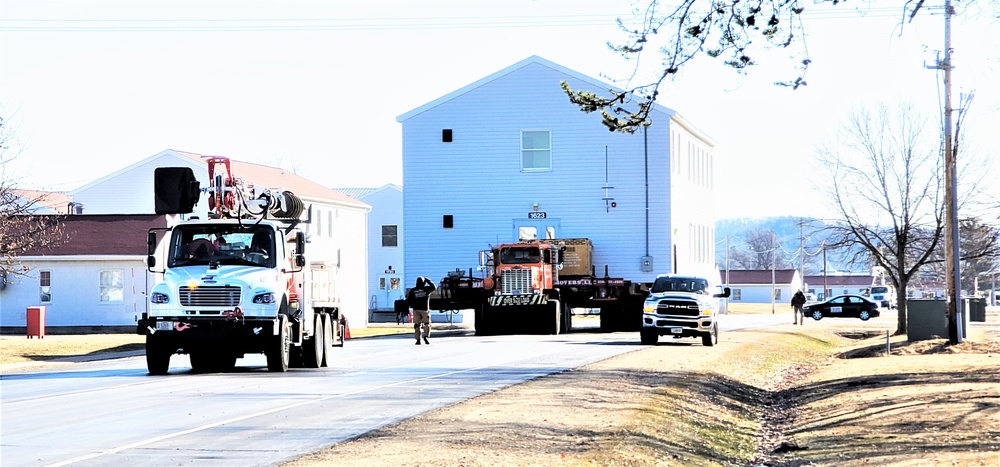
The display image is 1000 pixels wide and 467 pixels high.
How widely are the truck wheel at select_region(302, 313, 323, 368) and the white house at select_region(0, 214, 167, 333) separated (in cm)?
2753

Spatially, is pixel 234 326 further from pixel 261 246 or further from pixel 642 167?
pixel 642 167

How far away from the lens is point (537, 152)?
55.2 m

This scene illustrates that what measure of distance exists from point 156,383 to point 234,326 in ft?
6.18

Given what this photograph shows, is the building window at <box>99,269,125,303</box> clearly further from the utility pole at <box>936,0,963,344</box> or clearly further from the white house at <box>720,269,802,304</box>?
the white house at <box>720,269,802,304</box>

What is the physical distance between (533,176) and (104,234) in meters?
17.3

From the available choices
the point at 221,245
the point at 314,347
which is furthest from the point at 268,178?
the point at 221,245

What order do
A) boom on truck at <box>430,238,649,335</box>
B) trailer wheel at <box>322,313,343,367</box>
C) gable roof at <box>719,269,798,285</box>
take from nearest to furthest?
trailer wheel at <box>322,313,343,367</box> → boom on truck at <box>430,238,649,335</box> → gable roof at <box>719,269,798,285</box>

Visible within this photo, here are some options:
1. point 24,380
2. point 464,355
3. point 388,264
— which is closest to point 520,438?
point 24,380

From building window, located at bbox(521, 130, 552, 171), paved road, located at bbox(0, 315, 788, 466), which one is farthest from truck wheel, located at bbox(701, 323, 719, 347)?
building window, located at bbox(521, 130, 552, 171)

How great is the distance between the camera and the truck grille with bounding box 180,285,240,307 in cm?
2334

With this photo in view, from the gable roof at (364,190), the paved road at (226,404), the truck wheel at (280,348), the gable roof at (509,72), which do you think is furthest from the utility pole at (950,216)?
the gable roof at (364,190)

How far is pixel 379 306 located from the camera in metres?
82.9

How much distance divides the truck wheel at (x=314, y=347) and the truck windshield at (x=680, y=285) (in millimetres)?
13238

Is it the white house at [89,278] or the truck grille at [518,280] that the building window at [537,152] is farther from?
the white house at [89,278]
